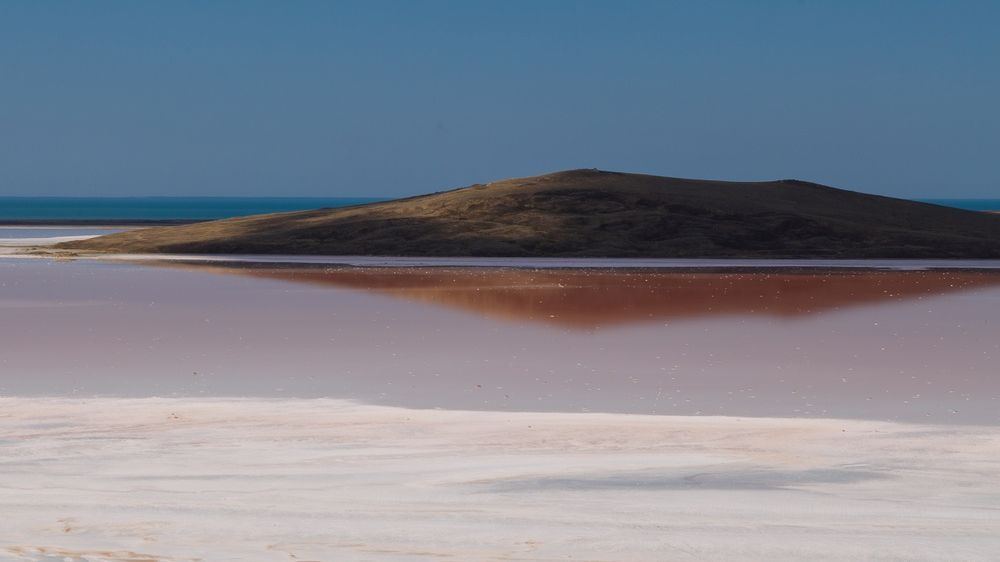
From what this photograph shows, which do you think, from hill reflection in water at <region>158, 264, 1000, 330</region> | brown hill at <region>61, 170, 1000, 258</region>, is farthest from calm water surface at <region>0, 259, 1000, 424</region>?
brown hill at <region>61, 170, 1000, 258</region>

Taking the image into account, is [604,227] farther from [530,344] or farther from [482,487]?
[482,487]

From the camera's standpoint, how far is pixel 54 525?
6590 millimetres

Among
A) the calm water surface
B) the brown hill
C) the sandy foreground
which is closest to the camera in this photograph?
the sandy foreground

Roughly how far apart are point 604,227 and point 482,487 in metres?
39.5

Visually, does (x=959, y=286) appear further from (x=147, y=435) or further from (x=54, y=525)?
(x=54, y=525)

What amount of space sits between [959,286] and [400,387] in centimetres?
1933

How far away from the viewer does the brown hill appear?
145ft

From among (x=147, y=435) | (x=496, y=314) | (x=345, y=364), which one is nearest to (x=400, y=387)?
(x=345, y=364)

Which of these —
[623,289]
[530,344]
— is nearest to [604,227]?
[623,289]

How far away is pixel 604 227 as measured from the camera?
153 feet

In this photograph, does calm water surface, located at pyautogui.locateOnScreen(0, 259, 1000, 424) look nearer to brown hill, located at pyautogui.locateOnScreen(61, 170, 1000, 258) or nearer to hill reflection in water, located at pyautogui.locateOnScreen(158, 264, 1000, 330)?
hill reflection in water, located at pyautogui.locateOnScreen(158, 264, 1000, 330)

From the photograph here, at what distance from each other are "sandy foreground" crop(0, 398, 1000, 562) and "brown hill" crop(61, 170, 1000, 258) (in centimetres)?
3321

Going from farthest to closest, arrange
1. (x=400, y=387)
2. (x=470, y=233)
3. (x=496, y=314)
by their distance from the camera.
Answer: (x=470, y=233) → (x=496, y=314) → (x=400, y=387)

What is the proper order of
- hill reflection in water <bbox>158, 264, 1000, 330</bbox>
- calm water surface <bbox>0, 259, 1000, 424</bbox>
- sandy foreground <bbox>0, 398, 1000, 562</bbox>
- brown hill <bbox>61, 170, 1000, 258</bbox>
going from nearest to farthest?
sandy foreground <bbox>0, 398, 1000, 562</bbox>, calm water surface <bbox>0, 259, 1000, 424</bbox>, hill reflection in water <bbox>158, 264, 1000, 330</bbox>, brown hill <bbox>61, 170, 1000, 258</bbox>
